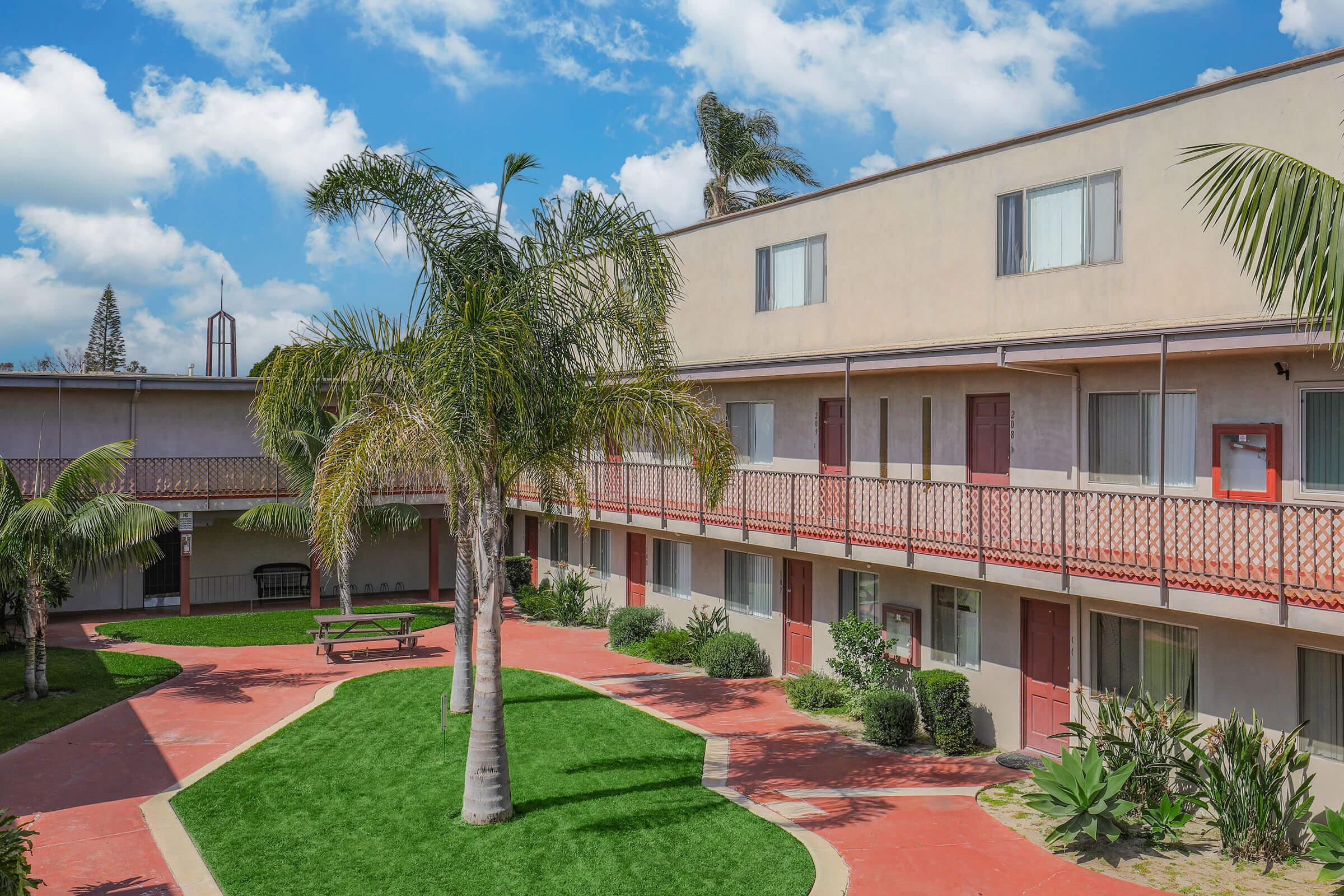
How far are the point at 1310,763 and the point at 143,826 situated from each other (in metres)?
14.4

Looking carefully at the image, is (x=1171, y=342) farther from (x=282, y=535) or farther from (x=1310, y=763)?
(x=282, y=535)

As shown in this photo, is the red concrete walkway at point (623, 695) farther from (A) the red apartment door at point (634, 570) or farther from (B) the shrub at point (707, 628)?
(A) the red apartment door at point (634, 570)

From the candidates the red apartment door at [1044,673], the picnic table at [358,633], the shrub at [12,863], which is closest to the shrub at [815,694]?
the red apartment door at [1044,673]

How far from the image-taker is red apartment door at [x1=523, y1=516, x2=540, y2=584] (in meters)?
31.7

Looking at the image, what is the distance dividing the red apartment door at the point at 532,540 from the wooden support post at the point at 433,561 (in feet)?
9.84

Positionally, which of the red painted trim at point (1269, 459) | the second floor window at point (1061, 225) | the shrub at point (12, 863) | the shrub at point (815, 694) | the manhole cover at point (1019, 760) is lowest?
the manhole cover at point (1019, 760)

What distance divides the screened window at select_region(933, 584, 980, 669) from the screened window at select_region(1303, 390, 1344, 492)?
17.6 ft

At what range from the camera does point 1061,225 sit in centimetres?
1499

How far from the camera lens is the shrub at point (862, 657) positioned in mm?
17266

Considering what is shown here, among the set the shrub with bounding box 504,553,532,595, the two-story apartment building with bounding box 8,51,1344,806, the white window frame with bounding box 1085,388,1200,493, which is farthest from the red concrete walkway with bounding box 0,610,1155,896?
the shrub with bounding box 504,553,532,595

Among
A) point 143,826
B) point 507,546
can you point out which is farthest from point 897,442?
point 507,546

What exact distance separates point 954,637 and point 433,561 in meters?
19.5

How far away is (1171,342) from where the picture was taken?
40.2 feet

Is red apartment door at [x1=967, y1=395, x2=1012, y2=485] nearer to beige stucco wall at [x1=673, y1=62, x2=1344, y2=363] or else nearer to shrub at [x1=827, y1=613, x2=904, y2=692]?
beige stucco wall at [x1=673, y1=62, x2=1344, y2=363]
